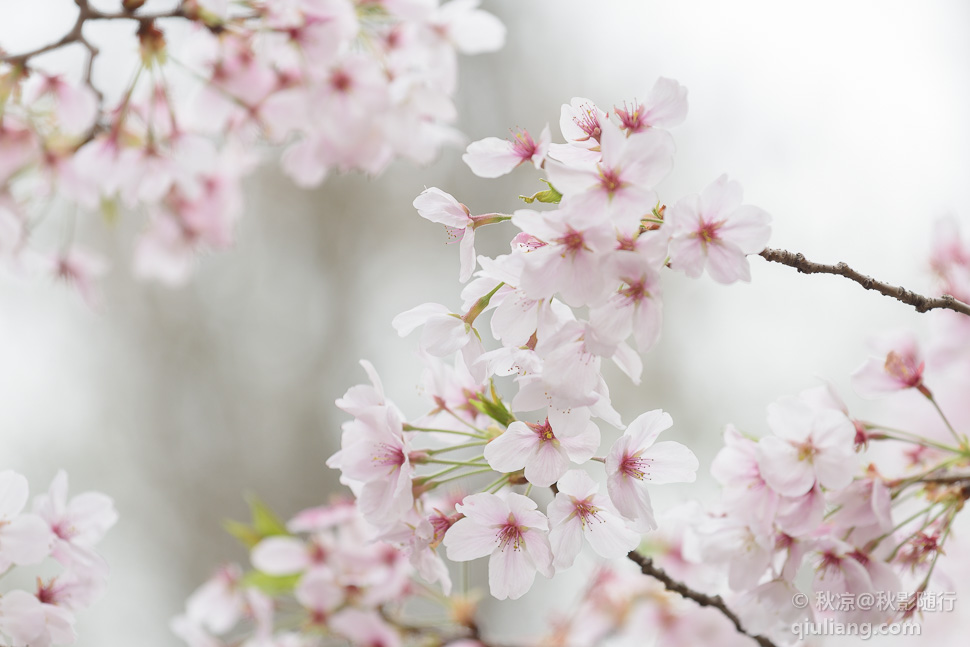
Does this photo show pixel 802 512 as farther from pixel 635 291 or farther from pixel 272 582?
pixel 272 582

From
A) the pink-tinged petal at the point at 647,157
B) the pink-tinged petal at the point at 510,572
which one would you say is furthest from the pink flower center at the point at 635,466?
the pink-tinged petal at the point at 647,157

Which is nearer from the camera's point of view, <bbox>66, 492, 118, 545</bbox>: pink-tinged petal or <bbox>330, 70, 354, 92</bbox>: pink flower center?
<bbox>66, 492, 118, 545</bbox>: pink-tinged petal

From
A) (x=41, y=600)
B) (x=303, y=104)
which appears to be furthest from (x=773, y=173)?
(x=41, y=600)

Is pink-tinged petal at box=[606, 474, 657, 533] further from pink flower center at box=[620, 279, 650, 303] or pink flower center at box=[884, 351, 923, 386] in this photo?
pink flower center at box=[884, 351, 923, 386]

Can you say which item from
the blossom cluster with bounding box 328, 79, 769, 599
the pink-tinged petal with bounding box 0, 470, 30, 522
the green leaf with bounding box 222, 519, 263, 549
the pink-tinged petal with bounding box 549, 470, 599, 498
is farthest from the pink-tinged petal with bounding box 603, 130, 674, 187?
the green leaf with bounding box 222, 519, 263, 549

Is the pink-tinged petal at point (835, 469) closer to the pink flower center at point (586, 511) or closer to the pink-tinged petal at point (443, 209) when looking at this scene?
the pink flower center at point (586, 511)

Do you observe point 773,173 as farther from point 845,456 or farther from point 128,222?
point 128,222
